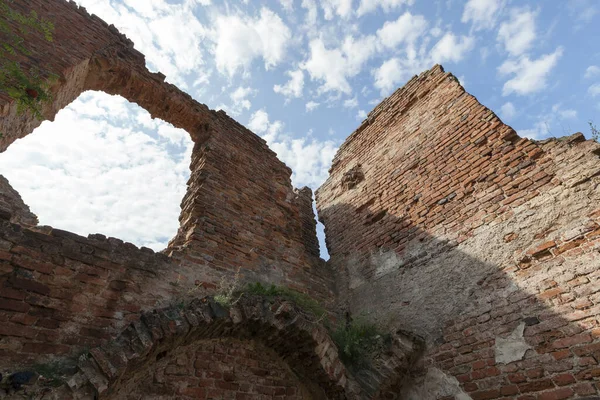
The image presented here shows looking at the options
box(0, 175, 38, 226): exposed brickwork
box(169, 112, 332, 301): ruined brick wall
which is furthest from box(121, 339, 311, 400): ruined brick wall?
box(0, 175, 38, 226): exposed brickwork

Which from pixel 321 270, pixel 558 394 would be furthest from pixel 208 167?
pixel 558 394

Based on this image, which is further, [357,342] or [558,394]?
[357,342]

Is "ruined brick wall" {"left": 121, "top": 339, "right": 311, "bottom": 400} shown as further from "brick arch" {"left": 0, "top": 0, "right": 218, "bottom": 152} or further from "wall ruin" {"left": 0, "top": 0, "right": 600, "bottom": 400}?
"brick arch" {"left": 0, "top": 0, "right": 218, "bottom": 152}

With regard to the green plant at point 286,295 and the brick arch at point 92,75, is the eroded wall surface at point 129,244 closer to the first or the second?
the brick arch at point 92,75

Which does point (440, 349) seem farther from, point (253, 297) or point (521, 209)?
point (253, 297)

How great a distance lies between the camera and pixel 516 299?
3.35 m

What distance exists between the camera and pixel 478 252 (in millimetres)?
3861

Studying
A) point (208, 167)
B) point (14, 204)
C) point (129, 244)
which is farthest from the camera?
point (14, 204)

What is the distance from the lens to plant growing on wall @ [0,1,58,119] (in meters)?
3.26

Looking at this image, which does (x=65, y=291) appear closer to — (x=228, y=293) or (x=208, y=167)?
(x=228, y=293)

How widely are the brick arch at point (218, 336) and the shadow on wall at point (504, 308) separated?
2.29ft

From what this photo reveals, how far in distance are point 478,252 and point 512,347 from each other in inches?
39.9

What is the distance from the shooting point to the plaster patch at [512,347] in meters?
3.11

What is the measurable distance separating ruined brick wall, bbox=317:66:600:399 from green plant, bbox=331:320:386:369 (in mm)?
276
